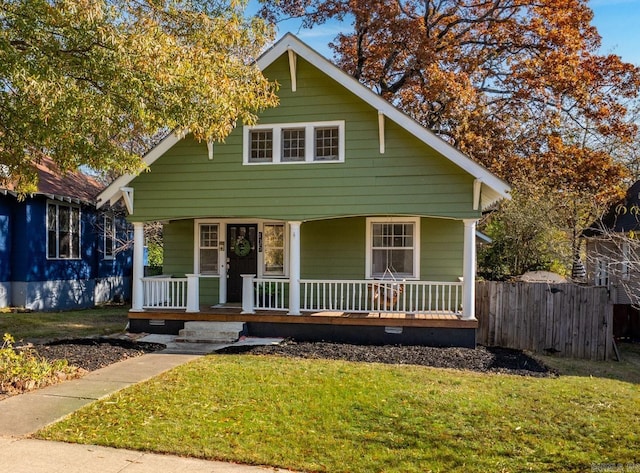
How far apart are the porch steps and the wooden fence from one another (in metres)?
5.54

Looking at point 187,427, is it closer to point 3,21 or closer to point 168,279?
point 3,21

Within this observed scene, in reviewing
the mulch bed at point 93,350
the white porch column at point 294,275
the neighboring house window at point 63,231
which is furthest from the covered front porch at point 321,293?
the neighboring house window at point 63,231

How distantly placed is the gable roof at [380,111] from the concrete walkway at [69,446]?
520cm

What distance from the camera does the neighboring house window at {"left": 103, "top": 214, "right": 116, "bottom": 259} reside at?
798 inches

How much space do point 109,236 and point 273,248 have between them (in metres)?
10.3

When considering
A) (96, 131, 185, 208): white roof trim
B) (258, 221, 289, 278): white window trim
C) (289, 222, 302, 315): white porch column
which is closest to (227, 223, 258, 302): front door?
(258, 221, 289, 278): white window trim

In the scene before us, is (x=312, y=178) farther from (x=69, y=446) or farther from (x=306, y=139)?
(x=69, y=446)

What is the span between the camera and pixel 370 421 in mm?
5527

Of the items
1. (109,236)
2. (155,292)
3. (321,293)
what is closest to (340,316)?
(321,293)

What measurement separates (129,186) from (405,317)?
717cm

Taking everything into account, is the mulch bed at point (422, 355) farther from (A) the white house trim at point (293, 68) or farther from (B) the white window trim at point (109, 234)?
(B) the white window trim at point (109, 234)

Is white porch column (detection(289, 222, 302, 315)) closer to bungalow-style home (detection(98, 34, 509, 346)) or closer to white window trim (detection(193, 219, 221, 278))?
bungalow-style home (detection(98, 34, 509, 346))

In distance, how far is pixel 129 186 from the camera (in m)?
11.8

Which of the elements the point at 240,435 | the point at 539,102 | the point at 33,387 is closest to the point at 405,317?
the point at 240,435
